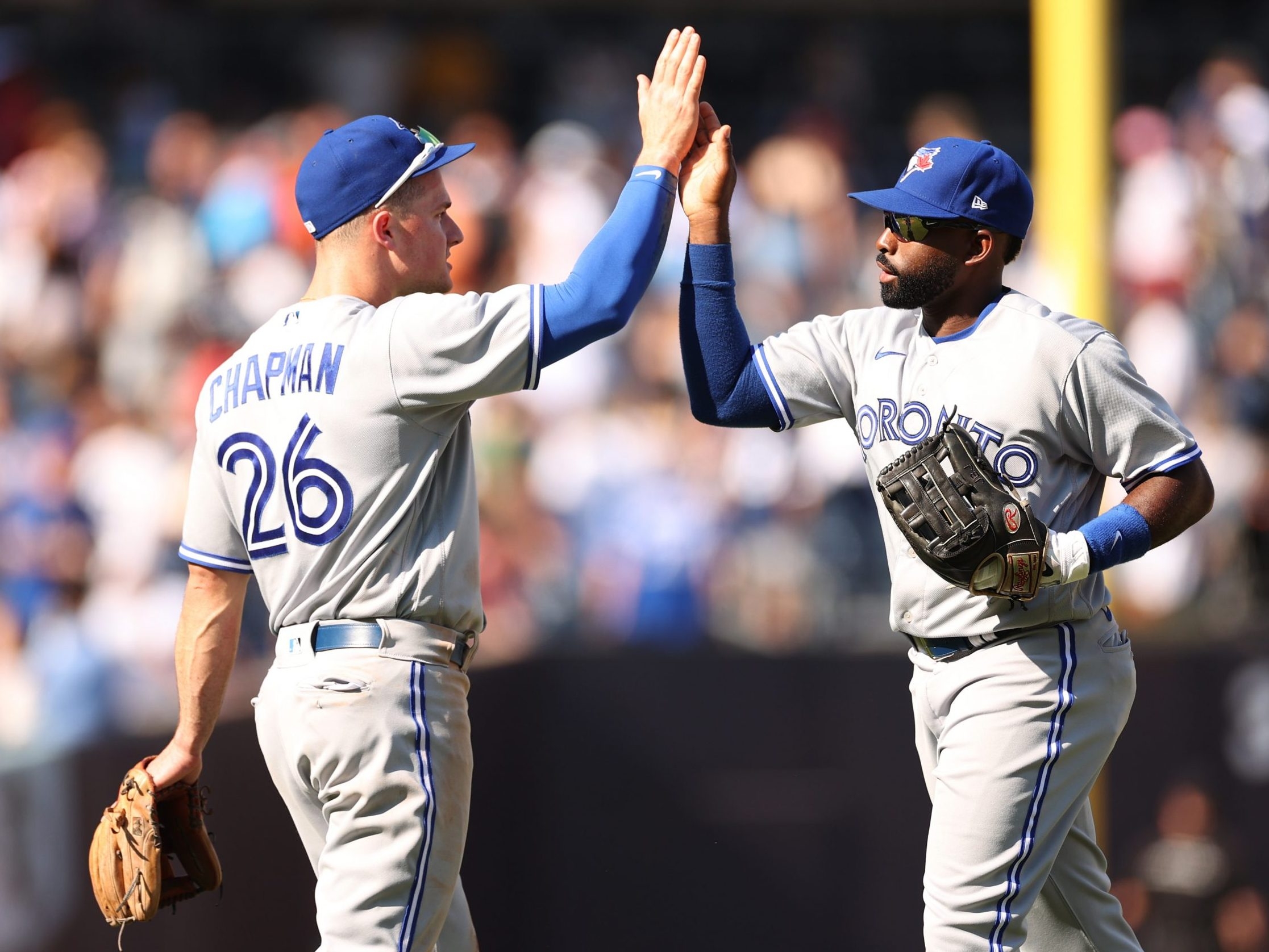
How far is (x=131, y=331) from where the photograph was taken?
943 centimetres

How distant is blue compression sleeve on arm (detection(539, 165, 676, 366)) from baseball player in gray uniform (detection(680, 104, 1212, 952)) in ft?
1.28

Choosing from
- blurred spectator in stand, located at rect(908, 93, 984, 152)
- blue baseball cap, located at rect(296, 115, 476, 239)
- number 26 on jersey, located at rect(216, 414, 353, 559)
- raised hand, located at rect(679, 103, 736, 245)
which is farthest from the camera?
blurred spectator in stand, located at rect(908, 93, 984, 152)

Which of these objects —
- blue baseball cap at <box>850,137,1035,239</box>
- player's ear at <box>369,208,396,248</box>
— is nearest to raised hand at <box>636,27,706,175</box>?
blue baseball cap at <box>850,137,1035,239</box>

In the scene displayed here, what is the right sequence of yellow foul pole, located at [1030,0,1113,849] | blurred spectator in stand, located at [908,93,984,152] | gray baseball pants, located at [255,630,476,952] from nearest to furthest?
gray baseball pants, located at [255,630,476,952] < yellow foul pole, located at [1030,0,1113,849] < blurred spectator in stand, located at [908,93,984,152]

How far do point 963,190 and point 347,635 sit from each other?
5.18 ft

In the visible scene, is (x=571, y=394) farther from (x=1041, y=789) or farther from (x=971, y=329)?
(x=1041, y=789)

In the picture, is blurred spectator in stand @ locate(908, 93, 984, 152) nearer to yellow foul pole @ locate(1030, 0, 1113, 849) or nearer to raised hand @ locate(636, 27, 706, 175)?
yellow foul pole @ locate(1030, 0, 1113, 849)

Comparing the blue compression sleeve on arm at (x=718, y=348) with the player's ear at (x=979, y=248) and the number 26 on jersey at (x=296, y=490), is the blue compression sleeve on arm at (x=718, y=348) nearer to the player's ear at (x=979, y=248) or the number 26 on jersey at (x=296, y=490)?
the player's ear at (x=979, y=248)

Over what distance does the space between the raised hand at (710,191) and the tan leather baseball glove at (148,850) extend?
168 centimetres

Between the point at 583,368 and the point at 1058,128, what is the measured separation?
3.27m

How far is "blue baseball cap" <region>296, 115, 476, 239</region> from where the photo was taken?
3.50 meters

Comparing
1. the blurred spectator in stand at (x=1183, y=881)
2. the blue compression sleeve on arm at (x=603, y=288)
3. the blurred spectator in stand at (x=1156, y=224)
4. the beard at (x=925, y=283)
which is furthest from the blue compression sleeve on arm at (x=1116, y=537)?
the blurred spectator in stand at (x=1156, y=224)

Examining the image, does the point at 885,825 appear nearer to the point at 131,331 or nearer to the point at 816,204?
the point at 816,204

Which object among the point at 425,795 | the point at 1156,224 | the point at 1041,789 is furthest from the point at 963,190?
the point at 1156,224
